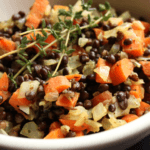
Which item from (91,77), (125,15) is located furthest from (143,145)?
(125,15)

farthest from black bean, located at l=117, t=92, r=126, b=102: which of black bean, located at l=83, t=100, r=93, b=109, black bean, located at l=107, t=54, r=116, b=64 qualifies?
black bean, located at l=107, t=54, r=116, b=64

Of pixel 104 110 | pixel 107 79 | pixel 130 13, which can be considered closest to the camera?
pixel 104 110

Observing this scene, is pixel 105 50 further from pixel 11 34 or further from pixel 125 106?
pixel 11 34

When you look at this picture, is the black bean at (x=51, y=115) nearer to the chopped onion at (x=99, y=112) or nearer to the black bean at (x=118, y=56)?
the chopped onion at (x=99, y=112)

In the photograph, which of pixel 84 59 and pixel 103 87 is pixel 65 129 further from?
pixel 84 59

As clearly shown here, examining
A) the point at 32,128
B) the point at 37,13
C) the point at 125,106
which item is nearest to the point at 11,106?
the point at 32,128

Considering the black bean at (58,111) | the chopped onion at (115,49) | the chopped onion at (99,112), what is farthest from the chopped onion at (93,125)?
the chopped onion at (115,49)
